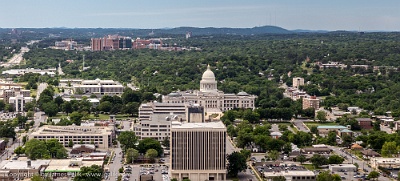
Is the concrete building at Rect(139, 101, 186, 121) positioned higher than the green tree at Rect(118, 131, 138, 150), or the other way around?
the concrete building at Rect(139, 101, 186, 121)

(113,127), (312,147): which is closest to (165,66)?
(113,127)

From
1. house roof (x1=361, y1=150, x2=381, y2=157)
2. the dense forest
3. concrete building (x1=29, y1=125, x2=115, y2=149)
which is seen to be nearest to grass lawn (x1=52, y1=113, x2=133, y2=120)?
the dense forest

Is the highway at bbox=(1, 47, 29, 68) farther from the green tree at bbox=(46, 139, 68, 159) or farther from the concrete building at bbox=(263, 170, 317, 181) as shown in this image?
the concrete building at bbox=(263, 170, 317, 181)

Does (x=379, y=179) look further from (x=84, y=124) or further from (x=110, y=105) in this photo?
(x=110, y=105)

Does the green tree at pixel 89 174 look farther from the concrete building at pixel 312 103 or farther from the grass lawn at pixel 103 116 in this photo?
the concrete building at pixel 312 103

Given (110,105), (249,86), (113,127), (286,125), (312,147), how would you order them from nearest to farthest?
1. (312,147)
2. (113,127)
3. (286,125)
4. (110,105)
5. (249,86)

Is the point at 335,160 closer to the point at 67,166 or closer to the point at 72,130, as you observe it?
the point at 67,166
